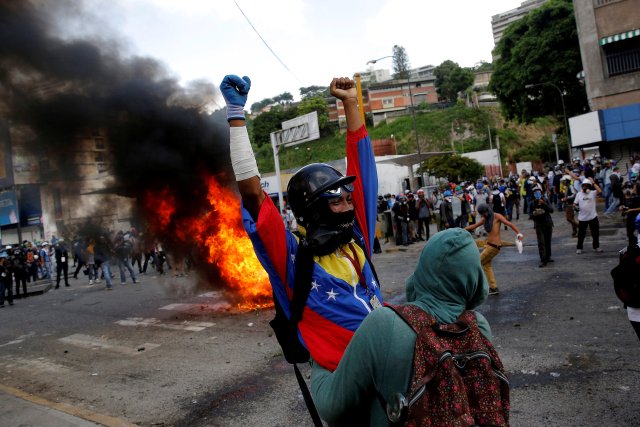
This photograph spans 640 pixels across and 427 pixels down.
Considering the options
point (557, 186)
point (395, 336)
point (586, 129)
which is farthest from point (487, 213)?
point (586, 129)

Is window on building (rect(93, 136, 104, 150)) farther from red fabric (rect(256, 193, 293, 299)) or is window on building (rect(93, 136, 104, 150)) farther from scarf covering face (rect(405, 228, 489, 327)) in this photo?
scarf covering face (rect(405, 228, 489, 327))

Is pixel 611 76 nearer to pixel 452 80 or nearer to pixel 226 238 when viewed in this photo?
pixel 226 238

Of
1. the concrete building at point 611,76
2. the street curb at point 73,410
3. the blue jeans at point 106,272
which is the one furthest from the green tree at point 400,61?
the street curb at point 73,410

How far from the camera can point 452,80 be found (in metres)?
73.4

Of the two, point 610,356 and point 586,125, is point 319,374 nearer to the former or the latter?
point 610,356

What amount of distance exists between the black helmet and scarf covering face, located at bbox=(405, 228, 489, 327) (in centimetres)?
67

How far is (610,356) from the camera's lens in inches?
196

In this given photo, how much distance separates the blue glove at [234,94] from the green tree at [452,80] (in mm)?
76503

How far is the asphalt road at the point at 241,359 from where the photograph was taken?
176 inches

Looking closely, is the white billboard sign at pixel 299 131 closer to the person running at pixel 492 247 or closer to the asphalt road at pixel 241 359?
the asphalt road at pixel 241 359

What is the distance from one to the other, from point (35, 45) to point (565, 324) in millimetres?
9109

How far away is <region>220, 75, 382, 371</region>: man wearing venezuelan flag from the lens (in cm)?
199

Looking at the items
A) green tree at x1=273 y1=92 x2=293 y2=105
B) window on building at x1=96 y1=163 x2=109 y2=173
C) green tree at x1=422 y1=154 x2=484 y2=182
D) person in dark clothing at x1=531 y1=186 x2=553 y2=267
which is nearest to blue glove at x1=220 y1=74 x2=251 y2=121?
window on building at x1=96 y1=163 x2=109 y2=173

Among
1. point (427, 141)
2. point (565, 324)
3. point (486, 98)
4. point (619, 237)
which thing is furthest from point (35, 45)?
point (486, 98)
